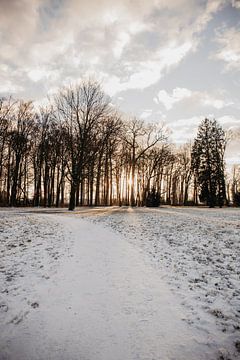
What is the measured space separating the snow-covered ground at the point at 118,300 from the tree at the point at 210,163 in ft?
105

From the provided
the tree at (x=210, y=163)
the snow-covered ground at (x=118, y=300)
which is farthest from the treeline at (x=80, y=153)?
the snow-covered ground at (x=118, y=300)

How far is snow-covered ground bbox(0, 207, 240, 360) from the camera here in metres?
3.16

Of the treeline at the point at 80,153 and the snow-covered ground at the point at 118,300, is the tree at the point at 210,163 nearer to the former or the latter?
the treeline at the point at 80,153

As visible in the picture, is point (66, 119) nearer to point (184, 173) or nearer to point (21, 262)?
point (21, 262)

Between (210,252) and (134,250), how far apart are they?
263cm

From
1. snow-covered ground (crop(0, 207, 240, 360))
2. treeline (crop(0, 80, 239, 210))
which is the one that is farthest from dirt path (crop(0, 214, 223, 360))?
treeline (crop(0, 80, 239, 210))

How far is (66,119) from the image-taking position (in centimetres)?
2652

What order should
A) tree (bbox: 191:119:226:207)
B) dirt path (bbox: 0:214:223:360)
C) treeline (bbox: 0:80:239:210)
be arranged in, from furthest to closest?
1. tree (bbox: 191:119:226:207)
2. treeline (bbox: 0:80:239:210)
3. dirt path (bbox: 0:214:223:360)

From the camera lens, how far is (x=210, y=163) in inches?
1518

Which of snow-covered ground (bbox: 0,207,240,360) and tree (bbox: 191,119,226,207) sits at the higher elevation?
tree (bbox: 191,119,226,207)

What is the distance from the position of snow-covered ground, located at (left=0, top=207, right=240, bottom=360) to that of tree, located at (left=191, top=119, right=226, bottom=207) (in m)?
32.0

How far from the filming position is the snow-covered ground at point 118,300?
3.16 meters

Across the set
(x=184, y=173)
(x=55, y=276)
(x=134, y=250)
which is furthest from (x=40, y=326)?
(x=184, y=173)

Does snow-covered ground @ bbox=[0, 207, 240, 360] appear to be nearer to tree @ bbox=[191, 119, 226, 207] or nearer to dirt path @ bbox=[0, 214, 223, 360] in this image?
dirt path @ bbox=[0, 214, 223, 360]
